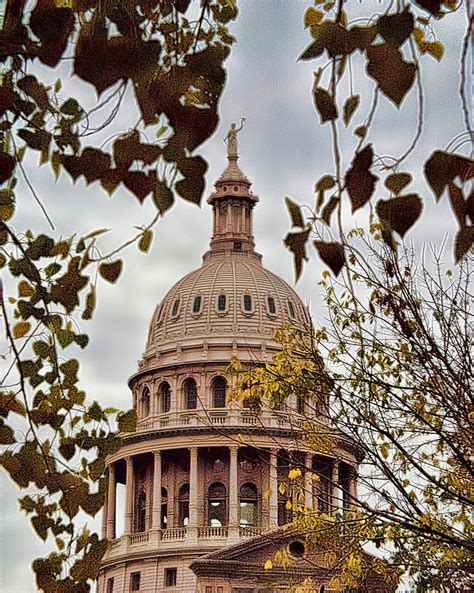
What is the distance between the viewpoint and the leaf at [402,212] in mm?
1981

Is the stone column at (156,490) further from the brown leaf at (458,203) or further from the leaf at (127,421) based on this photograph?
the brown leaf at (458,203)

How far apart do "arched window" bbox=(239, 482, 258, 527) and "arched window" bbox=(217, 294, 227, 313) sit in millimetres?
10760

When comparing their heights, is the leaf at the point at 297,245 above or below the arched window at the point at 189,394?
below

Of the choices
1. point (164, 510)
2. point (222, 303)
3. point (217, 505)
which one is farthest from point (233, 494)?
point (222, 303)

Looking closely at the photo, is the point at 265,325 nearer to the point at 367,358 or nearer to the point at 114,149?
the point at 367,358

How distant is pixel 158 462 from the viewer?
210 ft

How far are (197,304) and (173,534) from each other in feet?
46.9

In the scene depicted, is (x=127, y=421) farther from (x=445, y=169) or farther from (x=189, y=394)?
(x=189, y=394)

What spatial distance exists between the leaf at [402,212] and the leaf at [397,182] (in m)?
0.15

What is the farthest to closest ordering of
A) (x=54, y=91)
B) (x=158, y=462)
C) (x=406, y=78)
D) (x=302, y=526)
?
(x=158, y=462)
(x=302, y=526)
(x=54, y=91)
(x=406, y=78)

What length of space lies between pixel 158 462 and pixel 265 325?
1019 centimetres

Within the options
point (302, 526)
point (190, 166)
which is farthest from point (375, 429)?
point (190, 166)

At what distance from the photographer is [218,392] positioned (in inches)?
2571

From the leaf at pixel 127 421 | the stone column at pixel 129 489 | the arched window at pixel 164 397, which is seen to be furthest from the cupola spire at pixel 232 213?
the leaf at pixel 127 421
